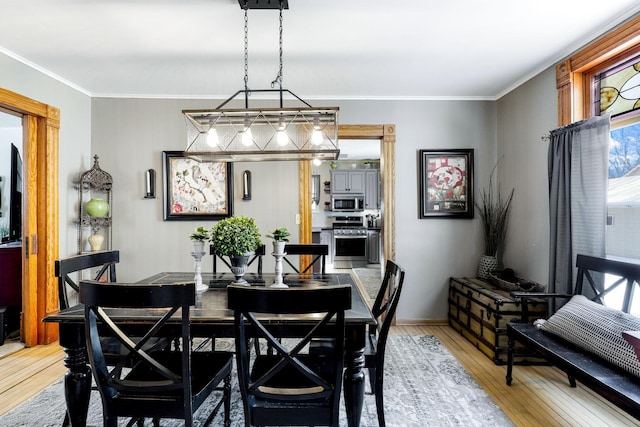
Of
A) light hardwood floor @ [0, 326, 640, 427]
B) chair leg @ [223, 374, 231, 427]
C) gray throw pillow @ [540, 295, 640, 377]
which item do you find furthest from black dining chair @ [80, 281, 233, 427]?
gray throw pillow @ [540, 295, 640, 377]

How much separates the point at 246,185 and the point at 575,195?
119 inches

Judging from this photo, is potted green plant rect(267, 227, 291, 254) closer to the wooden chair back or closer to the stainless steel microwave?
the wooden chair back

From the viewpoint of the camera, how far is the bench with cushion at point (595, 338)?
5.73 feet

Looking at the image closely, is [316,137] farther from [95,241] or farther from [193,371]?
[95,241]

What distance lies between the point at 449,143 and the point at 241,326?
3.42 m

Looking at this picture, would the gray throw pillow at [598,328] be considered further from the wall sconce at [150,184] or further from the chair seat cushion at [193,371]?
the wall sconce at [150,184]

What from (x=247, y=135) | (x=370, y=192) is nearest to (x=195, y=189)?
(x=247, y=135)

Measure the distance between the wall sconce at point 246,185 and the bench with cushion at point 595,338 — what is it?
279 centimetres

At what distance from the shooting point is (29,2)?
221 cm

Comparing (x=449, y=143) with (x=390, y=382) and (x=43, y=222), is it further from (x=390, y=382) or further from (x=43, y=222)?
(x=43, y=222)

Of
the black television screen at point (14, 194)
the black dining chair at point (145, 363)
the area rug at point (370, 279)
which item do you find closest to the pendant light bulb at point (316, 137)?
the black dining chair at point (145, 363)

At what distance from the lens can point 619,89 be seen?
8.43 ft

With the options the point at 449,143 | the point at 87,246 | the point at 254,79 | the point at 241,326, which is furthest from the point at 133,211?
the point at 449,143

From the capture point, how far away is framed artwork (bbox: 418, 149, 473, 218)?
159 inches
